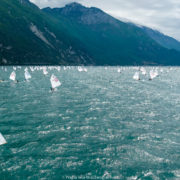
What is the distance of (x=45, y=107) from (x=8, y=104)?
8607 millimetres

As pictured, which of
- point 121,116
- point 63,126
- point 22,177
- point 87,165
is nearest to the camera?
point 22,177

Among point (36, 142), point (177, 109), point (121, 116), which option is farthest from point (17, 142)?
point (177, 109)

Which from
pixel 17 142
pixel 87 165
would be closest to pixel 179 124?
pixel 87 165

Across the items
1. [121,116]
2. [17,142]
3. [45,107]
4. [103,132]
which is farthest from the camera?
[45,107]

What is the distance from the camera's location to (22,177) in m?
20.8

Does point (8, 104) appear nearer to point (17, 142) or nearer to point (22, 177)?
point (17, 142)

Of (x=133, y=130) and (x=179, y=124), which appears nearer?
(x=133, y=130)

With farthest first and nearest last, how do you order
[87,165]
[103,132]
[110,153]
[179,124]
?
[179,124], [103,132], [110,153], [87,165]

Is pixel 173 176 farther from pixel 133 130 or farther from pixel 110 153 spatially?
pixel 133 130

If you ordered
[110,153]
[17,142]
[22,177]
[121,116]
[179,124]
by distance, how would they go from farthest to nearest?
[121,116] < [179,124] < [17,142] < [110,153] < [22,177]

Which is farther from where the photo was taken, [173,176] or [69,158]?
[69,158]

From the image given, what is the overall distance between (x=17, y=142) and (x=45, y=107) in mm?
21018

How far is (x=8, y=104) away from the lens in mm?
51594

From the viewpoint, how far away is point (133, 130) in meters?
34.9
